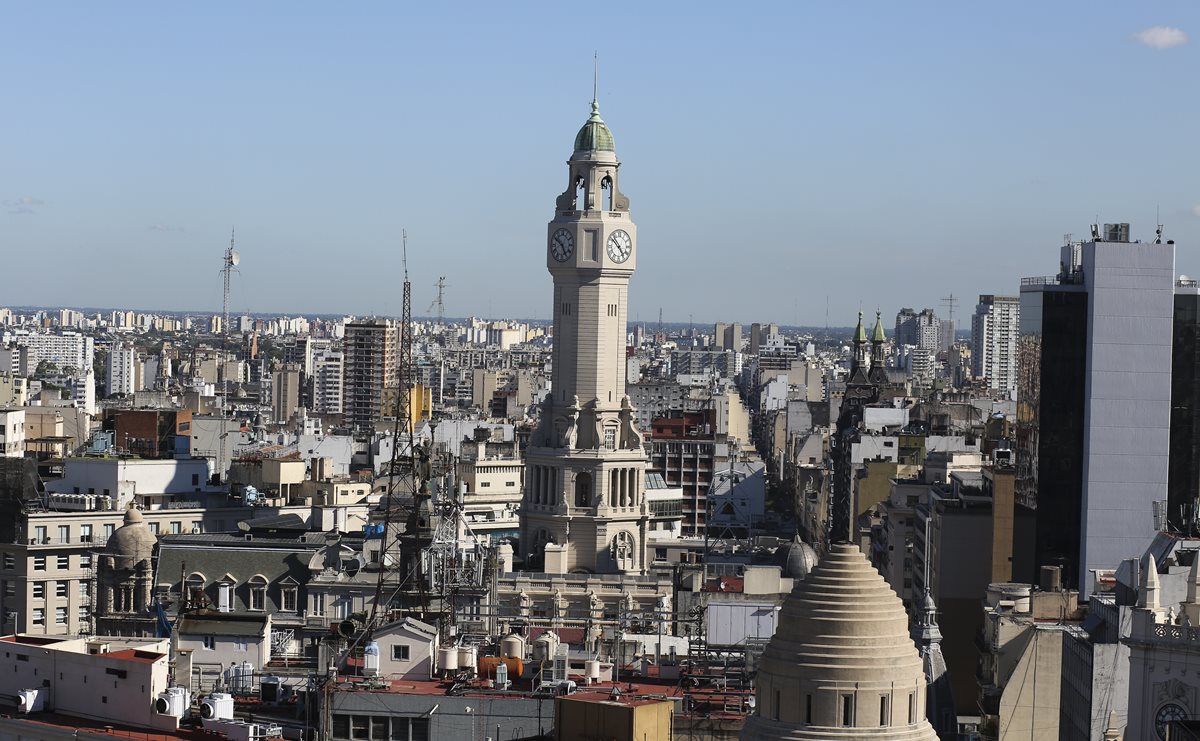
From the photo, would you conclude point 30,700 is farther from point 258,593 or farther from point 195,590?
point 258,593

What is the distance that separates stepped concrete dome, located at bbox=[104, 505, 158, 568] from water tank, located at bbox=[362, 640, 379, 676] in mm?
29898

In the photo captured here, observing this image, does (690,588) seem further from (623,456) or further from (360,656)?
(360,656)

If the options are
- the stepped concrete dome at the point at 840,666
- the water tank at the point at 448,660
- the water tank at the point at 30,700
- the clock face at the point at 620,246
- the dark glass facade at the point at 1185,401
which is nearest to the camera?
the stepped concrete dome at the point at 840,666

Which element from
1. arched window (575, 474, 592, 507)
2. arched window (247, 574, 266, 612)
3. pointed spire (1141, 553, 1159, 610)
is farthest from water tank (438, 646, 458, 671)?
arched window (575, 474, 592, 507)

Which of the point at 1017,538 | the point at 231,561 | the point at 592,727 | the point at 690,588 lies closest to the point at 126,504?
the point at 231,561

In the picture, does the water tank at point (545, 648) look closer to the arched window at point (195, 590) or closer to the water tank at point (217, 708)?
the water tank at point (217, 708)

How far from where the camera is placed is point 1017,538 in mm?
97062

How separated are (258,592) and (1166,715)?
135 ft

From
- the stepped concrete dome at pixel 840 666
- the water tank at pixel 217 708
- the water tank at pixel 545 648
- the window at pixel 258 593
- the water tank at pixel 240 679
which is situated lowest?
the window at pixel 258 593

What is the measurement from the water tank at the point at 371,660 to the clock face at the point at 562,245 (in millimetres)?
43017

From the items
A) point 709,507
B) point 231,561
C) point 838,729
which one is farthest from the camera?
point 709,507

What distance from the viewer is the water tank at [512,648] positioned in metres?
65.6

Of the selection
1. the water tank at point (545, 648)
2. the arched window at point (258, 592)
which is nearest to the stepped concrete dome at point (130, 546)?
the arched window at point (258, 592)

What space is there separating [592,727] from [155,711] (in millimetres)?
9365
